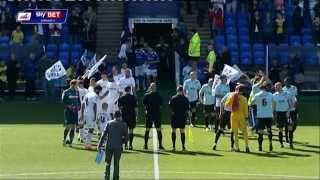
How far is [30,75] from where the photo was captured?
34.3 m

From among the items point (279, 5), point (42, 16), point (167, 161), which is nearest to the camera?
point (167, 161)

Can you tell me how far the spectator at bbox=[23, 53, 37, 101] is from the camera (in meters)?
34.0

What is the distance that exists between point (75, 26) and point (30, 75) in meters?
4.42

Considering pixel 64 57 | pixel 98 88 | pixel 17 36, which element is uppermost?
pixel 17 36

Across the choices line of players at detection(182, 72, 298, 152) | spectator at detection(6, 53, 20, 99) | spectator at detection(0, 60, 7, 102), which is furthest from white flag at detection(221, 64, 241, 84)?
spectator at detection(0, 60, 7, 102)

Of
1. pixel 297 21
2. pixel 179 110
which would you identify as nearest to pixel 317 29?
pixel 297 21

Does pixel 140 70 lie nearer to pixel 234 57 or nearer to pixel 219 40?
pixel 234 57

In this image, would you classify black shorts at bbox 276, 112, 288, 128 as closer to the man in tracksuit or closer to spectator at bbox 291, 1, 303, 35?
the man in tracksuit

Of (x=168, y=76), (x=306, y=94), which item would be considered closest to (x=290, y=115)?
(x=306, y=94)

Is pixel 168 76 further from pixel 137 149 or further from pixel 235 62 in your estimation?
pixel 137 149

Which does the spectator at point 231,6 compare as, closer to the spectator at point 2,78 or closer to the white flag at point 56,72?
the spectator at point 2,78

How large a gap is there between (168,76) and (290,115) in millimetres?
12993

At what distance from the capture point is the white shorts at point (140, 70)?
34750 millimetres

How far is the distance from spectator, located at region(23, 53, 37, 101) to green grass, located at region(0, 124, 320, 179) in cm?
800
